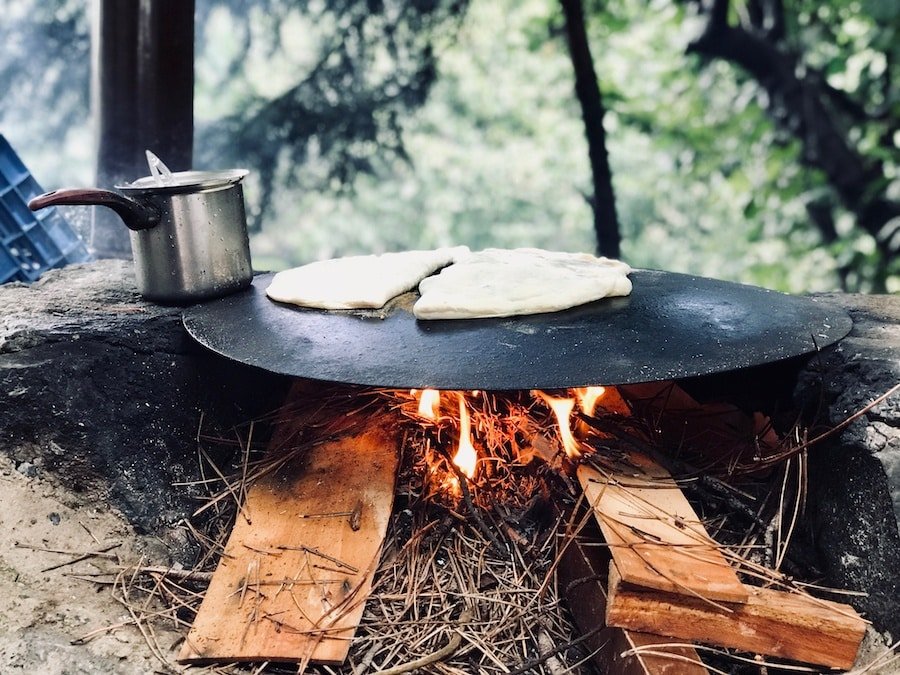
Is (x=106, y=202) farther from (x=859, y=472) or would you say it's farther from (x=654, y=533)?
(x=859, y=472)

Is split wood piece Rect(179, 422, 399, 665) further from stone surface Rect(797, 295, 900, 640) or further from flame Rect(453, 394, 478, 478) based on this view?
stone surface Rect(797, 295, 900, 640)

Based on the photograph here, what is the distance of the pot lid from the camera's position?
2012mm

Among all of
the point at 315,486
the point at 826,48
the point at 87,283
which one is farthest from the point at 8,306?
the point at 826,48

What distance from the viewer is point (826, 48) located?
19.4 feet

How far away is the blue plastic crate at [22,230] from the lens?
2.56m

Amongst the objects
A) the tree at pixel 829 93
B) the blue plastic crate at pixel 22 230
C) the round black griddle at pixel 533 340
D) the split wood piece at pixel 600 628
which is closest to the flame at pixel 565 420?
the split wood piece at pixel 600 628

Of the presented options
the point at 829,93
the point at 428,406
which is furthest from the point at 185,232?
the point at 829,93

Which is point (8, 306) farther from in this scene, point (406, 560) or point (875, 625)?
point (875, 625)

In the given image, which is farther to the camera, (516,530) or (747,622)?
(516,530)

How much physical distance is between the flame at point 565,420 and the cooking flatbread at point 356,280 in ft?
1.90

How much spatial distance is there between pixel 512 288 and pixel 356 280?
498 millimetres

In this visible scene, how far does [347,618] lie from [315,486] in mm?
453

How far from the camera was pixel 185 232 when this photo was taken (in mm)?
2086

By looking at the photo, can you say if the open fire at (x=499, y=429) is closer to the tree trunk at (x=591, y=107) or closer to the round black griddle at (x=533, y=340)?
the round black griddle at (x=533, y=340)
